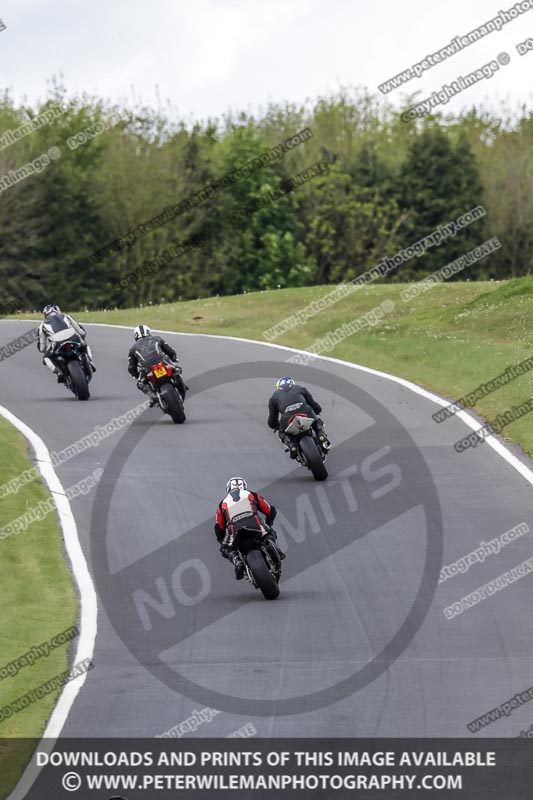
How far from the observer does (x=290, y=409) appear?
1958 cm

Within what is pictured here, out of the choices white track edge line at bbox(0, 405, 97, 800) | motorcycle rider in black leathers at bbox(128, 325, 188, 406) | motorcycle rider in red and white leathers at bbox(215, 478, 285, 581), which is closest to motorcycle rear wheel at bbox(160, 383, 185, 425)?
motorcycle rider in black leathers at bbox(128, 325, 188, 406)

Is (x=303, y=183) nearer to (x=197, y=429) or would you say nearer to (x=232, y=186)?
(x=232, y=186)

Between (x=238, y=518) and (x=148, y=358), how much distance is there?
28.7 feet

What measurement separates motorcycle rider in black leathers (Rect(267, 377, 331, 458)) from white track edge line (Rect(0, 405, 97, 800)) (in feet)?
10.8

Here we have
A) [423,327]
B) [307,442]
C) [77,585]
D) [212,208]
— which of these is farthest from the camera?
[212,208]

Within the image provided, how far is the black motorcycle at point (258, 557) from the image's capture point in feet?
48.4

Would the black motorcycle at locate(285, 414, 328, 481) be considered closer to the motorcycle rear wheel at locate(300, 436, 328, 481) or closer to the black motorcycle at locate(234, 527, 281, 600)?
the motorcycle rear wheel at locate(300, 436, 328, 481)

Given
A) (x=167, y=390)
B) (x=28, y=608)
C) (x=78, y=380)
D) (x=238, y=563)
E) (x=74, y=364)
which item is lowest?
(x=238, y=563)

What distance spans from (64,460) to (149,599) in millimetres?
6911

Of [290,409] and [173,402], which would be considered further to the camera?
[173,402]

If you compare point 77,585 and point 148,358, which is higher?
point 148,358

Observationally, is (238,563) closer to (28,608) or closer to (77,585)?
(77,585)

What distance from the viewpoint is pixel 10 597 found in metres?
15.3
